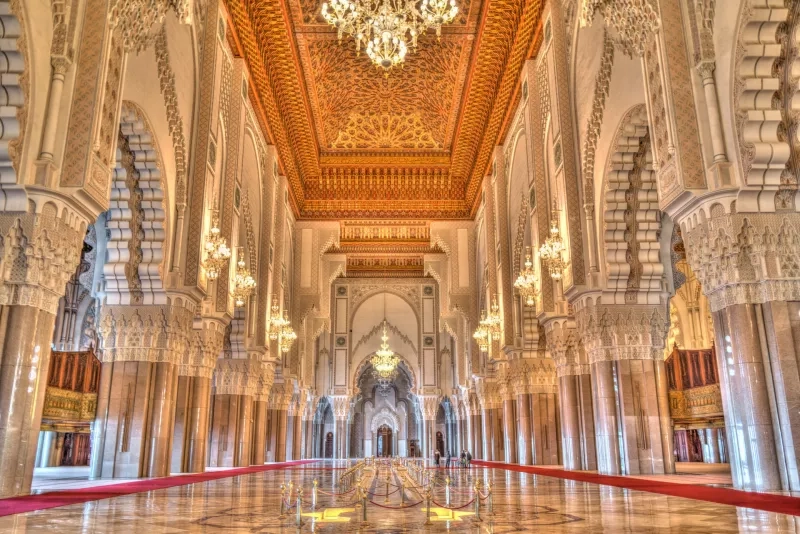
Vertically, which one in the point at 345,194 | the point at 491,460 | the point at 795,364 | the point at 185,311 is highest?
the point at 345,194

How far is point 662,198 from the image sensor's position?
6578mm

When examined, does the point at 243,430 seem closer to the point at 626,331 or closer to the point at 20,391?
the point at 626,331

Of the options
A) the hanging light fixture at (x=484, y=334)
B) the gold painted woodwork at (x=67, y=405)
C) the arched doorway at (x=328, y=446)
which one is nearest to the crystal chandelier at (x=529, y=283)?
the hanging light fixture at (x=484, y=334)

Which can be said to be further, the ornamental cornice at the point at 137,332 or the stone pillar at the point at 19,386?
the ornamental cornice at the point at 137,332

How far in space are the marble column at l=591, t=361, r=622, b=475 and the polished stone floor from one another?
133 inches

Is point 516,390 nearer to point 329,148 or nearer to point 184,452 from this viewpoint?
point 184,452

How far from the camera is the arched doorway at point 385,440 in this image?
35.5 meters

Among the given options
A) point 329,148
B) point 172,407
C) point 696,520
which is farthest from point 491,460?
point 696,520

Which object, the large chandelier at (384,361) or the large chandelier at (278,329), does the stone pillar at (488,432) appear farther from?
the large chandelier at (278,329)

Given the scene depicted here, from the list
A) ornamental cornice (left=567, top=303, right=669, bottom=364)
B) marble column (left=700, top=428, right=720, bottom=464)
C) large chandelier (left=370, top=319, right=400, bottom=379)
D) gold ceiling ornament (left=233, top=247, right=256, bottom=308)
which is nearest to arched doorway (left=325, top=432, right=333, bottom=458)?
large chandelier (left=370, top=319, right=400, bottom=379)

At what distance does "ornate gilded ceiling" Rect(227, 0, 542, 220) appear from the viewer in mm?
13188

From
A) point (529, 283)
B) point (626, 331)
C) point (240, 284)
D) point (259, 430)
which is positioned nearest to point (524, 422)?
point (529, 283)

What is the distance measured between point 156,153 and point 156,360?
2.95m

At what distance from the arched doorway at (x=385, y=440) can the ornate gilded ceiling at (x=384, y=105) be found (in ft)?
58.2
